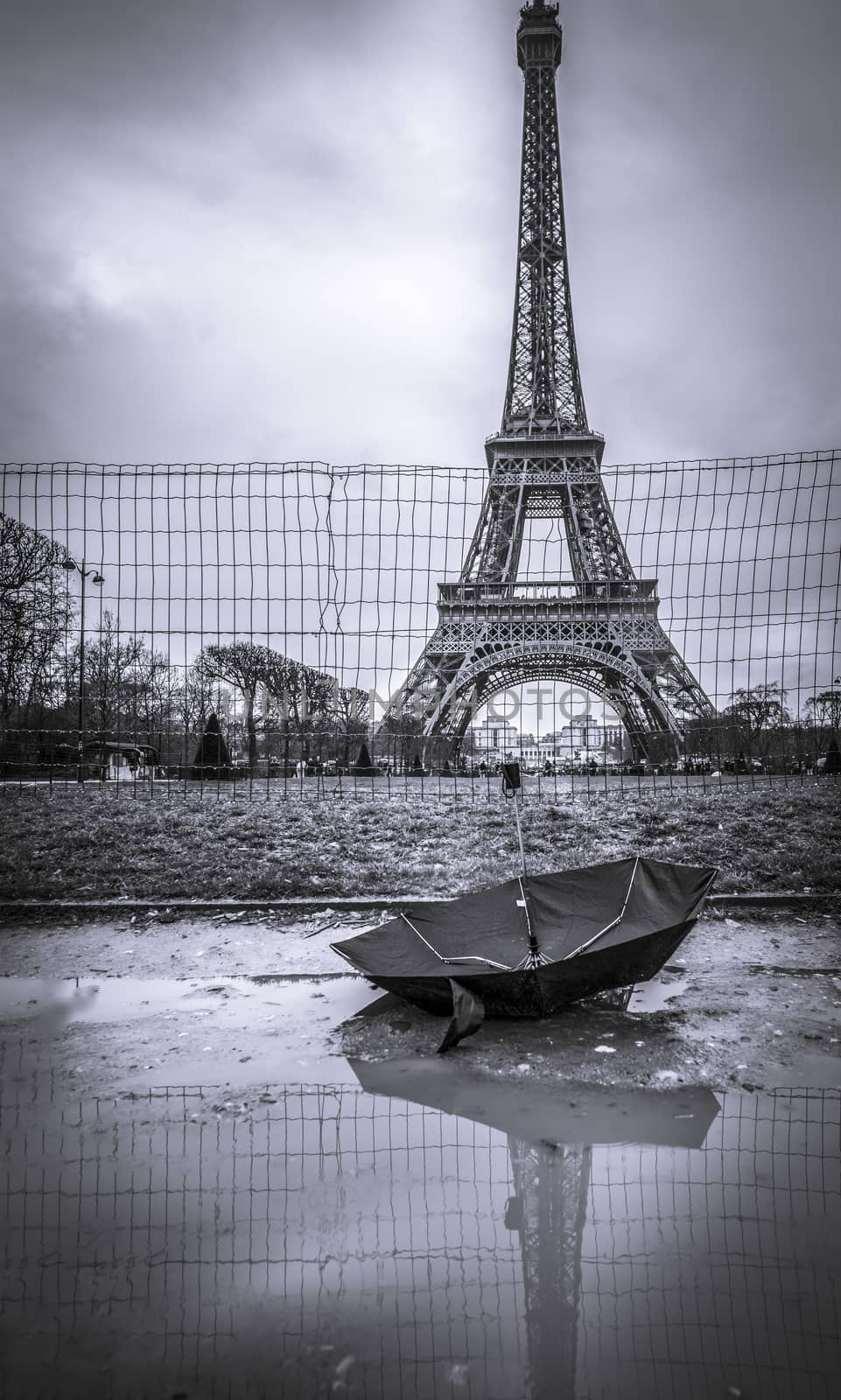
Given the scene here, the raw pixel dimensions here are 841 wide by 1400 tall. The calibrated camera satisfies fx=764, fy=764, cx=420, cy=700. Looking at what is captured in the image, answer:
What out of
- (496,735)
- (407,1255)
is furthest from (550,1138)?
(496,735)

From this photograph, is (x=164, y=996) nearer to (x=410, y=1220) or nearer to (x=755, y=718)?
(x=410, y=1220)

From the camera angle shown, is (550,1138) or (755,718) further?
(755,718)

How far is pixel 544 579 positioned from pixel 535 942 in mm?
9408

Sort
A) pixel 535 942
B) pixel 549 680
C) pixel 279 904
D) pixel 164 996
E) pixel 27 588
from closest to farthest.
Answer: pixel 535 942 < pixel 164 996 < pixel 279 904 < pixel 27 588 < pixel 549 680

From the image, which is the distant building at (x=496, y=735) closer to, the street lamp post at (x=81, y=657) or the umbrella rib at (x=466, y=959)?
the street lamp post at (x=81, y=657)

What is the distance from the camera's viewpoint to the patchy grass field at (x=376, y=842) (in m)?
7.21

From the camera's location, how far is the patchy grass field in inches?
284

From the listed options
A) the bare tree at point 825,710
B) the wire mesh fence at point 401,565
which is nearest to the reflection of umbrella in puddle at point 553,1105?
the wire mesh fence at point 401,565

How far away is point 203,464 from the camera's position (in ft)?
32.0

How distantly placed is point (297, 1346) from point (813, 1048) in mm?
2898

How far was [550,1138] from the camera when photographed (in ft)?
9.68

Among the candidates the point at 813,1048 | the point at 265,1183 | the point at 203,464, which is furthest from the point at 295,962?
the point at 203,464

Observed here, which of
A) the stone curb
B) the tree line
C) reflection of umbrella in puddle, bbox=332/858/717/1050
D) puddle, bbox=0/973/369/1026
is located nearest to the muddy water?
reflection of umbrella in puddle, bbox=332/858/717/1050

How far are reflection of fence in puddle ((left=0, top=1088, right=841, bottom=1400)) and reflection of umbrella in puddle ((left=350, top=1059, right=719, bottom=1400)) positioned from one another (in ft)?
0.04
